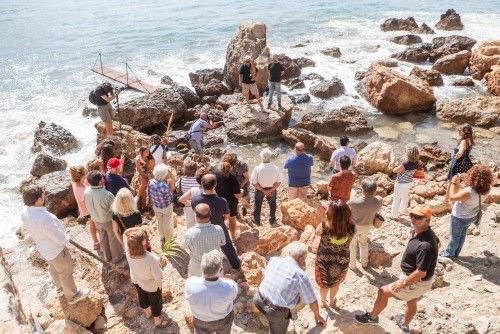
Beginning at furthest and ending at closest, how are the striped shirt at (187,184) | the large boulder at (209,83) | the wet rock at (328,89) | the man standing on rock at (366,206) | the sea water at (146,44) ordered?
the large boulder at (209,83) < the wet rock at (328,89) < the sea water at (146,44) < the striped shirt at (187,184) < the man standing on rock at (366,206)

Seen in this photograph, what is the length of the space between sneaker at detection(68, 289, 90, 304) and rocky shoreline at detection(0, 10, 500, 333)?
4.3 inches

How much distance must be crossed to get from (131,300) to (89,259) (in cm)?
156

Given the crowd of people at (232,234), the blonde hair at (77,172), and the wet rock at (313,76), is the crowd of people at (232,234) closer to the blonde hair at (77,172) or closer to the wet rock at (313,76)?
the blonde hair at (77,172)

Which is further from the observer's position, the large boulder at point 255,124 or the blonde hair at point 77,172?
the large boulder at point 255,124

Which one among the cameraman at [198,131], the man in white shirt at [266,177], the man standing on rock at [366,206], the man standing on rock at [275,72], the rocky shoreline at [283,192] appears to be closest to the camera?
the rocky shoreline at [283,192]

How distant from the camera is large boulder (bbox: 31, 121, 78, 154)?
14.6 metres

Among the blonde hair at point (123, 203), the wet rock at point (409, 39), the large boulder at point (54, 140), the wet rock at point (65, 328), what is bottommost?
the large boulder at point (54, 140)

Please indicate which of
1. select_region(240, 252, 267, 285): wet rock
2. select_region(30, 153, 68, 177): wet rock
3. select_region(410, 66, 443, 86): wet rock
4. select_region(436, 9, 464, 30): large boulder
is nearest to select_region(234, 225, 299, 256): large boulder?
select_region(240, 252, 267, 285): wet rock

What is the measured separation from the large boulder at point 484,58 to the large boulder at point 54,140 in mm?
17496

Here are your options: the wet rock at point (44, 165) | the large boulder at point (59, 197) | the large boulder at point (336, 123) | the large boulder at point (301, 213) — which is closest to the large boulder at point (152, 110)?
the wet rock at point (44, 165)

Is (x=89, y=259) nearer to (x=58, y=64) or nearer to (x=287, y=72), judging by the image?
(x=287, y=72)

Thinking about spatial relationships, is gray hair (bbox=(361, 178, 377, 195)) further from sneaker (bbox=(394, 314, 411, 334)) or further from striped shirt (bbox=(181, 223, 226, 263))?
striped shirt (bbox=(181, 223, 226, 263))

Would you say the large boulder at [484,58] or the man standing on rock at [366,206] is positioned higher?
the man standing on rock at [366,206]

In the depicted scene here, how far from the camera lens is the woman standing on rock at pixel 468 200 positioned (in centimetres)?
617
